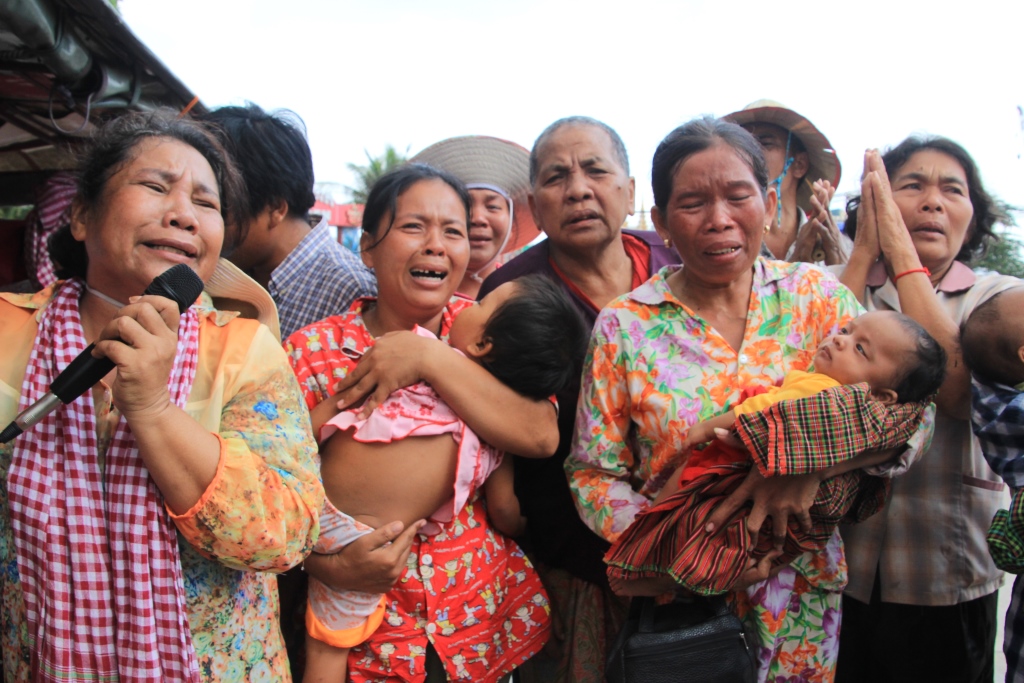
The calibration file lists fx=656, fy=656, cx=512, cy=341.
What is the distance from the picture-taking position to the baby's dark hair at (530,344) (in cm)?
204

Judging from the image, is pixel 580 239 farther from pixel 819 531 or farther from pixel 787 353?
pixel 819 531

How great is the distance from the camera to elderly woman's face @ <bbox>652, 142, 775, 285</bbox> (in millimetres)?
2033

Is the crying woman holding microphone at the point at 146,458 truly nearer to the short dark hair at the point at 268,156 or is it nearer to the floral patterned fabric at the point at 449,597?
the floral patterned fabric at the point at 449,597

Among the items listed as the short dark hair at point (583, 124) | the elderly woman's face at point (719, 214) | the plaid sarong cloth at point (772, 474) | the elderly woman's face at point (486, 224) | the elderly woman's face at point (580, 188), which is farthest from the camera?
the elderly woman's face at point (486, 224)

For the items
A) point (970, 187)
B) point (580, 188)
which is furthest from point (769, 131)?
point (580, 188)

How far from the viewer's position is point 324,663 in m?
1.87

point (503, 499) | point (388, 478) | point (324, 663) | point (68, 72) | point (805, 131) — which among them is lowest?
point (324, 663)

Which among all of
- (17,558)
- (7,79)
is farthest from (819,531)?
(7,79)

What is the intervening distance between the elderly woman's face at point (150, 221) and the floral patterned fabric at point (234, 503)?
0.55ft

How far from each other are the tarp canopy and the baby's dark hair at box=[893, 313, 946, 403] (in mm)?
2614

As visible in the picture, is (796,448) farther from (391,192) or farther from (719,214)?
(391,192)

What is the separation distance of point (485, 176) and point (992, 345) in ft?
7.80

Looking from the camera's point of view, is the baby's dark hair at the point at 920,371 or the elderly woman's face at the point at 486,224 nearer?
the baby's dark hair at the point at 920,371

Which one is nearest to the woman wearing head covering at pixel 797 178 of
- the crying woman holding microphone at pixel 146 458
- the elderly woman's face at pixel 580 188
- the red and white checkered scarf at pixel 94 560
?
the elderly woman's face at pixel 580 188
